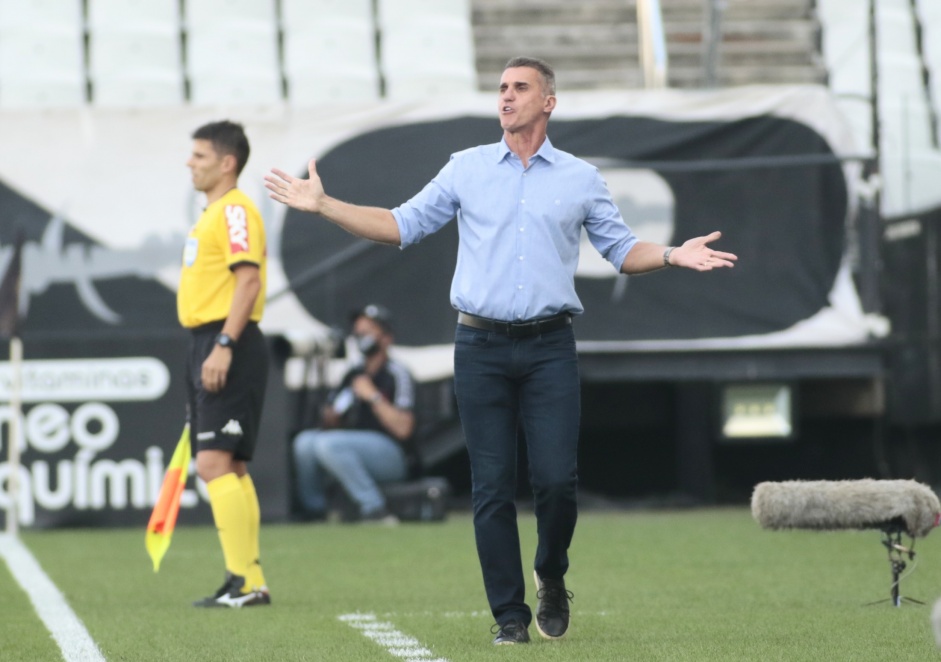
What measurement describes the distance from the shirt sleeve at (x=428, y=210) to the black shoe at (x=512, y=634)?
126cm

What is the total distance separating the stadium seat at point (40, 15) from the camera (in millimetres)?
15547

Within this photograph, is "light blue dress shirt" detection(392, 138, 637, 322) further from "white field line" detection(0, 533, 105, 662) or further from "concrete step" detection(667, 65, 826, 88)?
"concrete step" detection(667, 65, 826, 88)

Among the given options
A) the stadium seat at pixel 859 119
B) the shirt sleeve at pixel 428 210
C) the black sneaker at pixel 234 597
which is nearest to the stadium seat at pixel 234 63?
the stadium seat at pixel 859 119

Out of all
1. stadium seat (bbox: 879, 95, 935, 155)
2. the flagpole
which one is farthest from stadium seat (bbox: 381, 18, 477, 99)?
the flagpole

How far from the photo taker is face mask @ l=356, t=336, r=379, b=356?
11969 millimetres

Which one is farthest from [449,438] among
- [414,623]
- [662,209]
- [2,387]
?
[414,623]

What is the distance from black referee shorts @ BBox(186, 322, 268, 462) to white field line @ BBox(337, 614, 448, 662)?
3.10 feet

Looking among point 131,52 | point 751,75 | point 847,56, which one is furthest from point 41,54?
point 847,56

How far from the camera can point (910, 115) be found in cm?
1453

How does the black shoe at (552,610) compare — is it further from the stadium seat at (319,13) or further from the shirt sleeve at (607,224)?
the stadium seat at (319,13)

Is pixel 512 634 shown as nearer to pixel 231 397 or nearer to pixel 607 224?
pixel 607 224

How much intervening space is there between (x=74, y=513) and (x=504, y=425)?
687 centimetres

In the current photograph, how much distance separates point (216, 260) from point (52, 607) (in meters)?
1.53

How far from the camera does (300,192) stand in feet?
16.9
